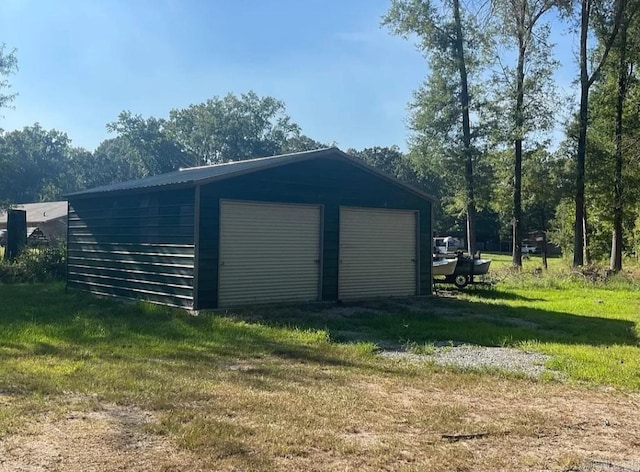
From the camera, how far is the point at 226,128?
5703 cm

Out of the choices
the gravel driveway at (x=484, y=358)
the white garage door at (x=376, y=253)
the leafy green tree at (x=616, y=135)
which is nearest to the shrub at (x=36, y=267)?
the white garage door at (x=376, y=253)

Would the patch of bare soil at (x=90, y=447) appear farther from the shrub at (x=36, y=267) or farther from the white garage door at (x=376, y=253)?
the shrub at (x=36, y=267)

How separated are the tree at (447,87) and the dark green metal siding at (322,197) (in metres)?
10.9

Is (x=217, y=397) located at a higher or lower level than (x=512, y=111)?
lower

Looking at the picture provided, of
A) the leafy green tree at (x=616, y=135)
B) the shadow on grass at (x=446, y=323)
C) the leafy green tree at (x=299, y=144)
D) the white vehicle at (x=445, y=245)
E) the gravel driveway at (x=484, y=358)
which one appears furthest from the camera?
the leafy green tree at (x=299, y=144)

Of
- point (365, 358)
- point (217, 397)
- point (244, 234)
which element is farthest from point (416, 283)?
point (217, 397)

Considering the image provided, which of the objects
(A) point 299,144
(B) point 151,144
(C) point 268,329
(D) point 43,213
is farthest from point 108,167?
(C) point 268,329

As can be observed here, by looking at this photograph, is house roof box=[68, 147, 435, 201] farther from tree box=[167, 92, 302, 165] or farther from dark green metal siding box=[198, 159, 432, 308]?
tree box=[167, 92, 302, 165]

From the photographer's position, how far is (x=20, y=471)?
343 cm

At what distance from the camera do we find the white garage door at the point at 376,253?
12.5 m

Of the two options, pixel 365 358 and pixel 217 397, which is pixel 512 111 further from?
pixel 217 397

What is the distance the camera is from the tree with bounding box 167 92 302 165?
57.2m

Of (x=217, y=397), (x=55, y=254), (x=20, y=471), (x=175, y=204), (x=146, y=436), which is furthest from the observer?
(x=55, y=254)

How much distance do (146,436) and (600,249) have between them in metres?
30.9
